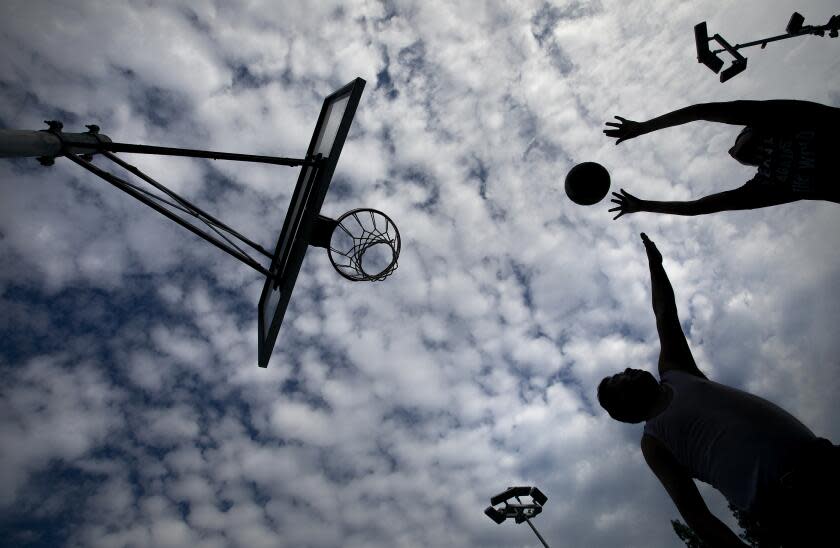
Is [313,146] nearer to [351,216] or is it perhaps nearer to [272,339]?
[351,216]

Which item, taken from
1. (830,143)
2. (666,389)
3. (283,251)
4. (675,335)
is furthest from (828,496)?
(283,251)

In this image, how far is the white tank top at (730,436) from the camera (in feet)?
5.56

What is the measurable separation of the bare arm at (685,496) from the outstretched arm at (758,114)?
1949 mm

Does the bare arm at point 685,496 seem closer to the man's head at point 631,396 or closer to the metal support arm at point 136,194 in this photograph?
the man's head at point 631,396

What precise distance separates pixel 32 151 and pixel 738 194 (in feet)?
18.9

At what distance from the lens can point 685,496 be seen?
6.63 ft

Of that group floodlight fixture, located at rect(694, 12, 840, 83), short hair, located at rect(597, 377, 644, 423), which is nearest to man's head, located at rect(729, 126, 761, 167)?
short hair, located at rect(597, 377, 644, 423)

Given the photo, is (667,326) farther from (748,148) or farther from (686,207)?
(748,148)

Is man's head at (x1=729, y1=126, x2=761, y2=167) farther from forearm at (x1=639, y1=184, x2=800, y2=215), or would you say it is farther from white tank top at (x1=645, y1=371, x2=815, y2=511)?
white tank top at (x1=645, y1=371, x2=815, y2=511)

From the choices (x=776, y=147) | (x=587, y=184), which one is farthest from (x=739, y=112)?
(x=587, y=184)

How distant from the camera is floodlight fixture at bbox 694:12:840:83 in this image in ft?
26.4

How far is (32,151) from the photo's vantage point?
151 inches

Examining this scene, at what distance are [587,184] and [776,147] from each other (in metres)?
2.45

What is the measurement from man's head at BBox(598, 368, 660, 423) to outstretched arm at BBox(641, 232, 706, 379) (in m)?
0.39
